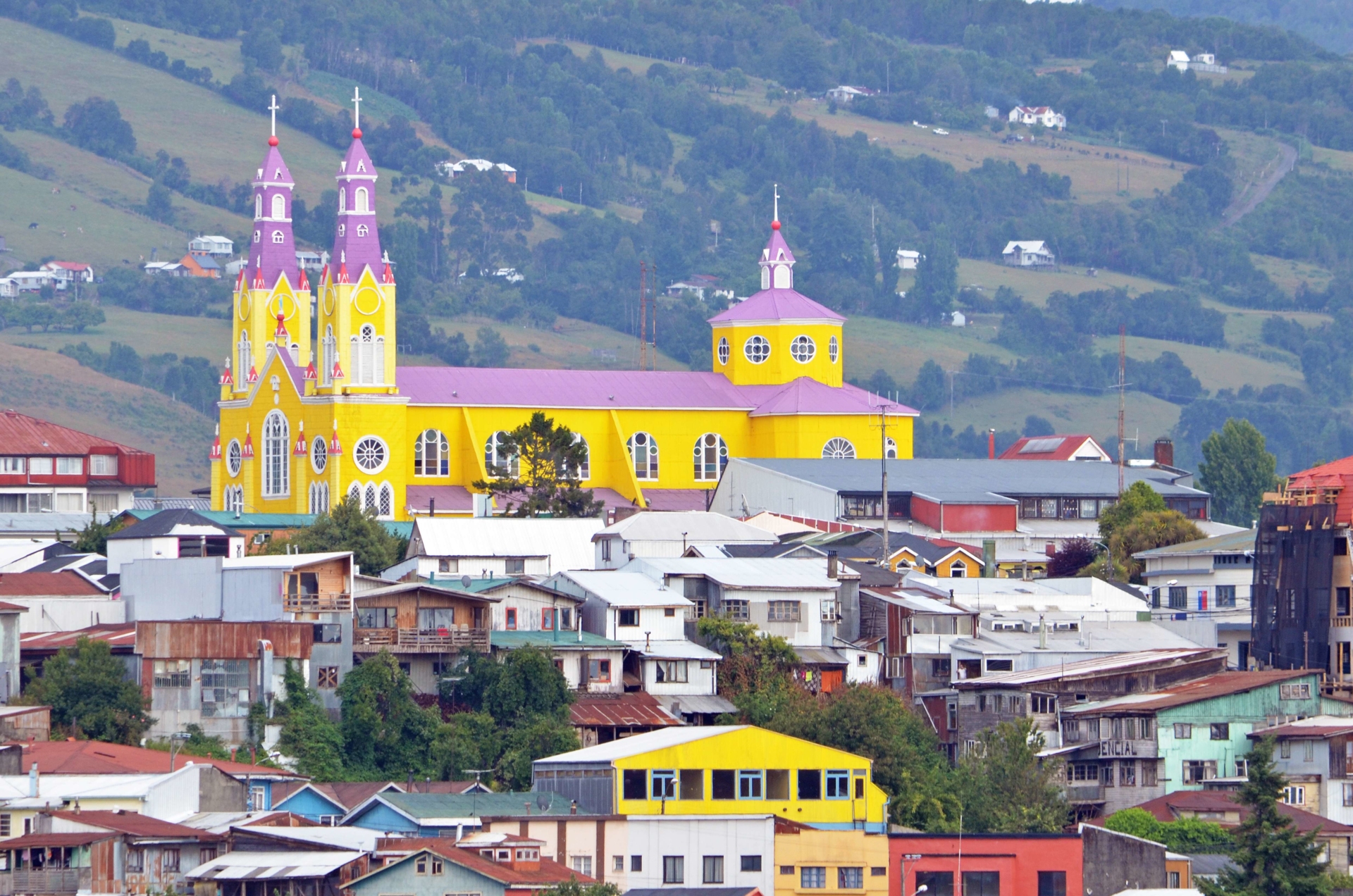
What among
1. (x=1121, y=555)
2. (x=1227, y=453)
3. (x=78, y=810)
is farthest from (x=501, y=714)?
(x=1227, y=453)

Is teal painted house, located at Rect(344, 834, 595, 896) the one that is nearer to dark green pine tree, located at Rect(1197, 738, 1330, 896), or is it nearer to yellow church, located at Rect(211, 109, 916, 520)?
dark green pine tree, located at Rect(1197, 738, 1330, 896)

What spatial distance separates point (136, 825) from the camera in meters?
57.4

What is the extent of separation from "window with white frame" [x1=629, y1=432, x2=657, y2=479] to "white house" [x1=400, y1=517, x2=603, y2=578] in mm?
21775

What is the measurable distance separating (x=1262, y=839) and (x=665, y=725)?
1673 cm

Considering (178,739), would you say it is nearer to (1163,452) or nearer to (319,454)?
(319,454)

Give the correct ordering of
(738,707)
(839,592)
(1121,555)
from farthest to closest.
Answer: (1121,555) < (839,592) < (738,707)

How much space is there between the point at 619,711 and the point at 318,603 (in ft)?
25.0

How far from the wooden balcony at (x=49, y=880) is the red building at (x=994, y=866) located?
15.9 metres

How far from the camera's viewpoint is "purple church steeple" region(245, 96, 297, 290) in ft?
387

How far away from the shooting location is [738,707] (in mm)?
72562

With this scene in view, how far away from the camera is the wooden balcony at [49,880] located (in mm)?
55875

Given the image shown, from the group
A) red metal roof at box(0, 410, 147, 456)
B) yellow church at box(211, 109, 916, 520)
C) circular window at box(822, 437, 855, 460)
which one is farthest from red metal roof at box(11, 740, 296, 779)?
circular window at box(822, 437, 855, 460)

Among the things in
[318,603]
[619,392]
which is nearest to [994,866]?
[318,603]

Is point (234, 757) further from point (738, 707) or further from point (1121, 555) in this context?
point (1121, 555)
